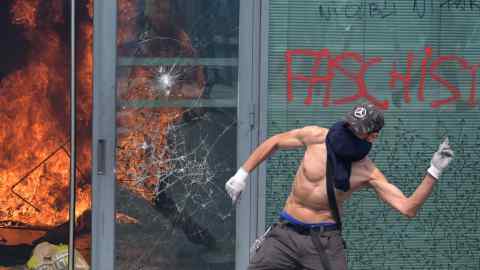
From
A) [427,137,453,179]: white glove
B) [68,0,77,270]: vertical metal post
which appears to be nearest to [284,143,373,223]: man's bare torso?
[427,137,453,179]: white glove

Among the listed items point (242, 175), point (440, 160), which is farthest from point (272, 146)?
point (440, 160)

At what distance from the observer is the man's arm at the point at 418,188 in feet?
22.2

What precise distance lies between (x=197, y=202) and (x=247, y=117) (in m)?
0.76

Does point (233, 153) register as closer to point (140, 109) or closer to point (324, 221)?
point (140, 109)

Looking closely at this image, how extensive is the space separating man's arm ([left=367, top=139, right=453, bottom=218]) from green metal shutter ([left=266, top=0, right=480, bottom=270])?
169 cm

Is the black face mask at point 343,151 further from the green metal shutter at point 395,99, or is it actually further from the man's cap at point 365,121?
the green metal shutter at point 395,99

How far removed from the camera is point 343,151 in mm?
7168

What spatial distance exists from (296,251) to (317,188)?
423 millimetres

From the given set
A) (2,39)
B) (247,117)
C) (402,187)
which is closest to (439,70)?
(402,187)

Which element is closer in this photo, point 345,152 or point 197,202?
point 345,152

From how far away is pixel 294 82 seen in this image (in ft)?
29.0

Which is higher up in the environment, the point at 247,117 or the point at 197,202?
the point at 247,117

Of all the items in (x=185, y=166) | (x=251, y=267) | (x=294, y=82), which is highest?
(x=294, y=82)

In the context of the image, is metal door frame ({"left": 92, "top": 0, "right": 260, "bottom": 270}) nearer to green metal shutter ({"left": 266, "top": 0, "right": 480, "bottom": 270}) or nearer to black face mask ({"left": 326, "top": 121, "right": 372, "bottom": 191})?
green metal shutter ({"left": 266, "top": 0, "right": 480, "bottom": 270})
